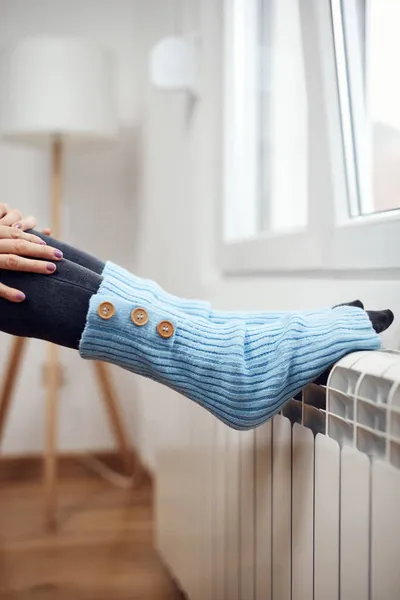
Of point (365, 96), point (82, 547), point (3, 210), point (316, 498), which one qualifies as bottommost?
point (82, 547)

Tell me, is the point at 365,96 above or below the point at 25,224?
above

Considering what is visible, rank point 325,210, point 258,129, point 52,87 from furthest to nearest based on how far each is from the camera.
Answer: point 52,87 < point 258,129 < point 325,210

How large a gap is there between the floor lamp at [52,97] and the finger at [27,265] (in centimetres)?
152

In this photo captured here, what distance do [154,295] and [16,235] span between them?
181 mm

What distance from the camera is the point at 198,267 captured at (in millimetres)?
1946

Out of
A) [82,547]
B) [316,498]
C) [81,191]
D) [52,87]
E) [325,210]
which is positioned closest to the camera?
[316,498]

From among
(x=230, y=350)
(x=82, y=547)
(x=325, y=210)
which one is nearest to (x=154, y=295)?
(x=230, y=350)

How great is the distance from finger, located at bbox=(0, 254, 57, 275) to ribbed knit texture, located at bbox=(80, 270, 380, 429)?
6 centimetres

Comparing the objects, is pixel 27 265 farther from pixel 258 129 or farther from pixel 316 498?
pixel 258 129

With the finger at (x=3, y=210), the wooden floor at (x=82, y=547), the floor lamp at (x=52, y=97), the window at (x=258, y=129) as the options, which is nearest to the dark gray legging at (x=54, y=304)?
the finger at (x=3, y=210)

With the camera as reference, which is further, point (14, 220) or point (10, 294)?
point (14, 220)

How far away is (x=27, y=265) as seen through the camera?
2.92 feet

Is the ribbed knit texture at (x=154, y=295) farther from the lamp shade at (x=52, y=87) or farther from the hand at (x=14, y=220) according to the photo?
the lamp shade at (x=52, y=87)

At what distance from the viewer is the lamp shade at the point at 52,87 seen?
7.72ft
